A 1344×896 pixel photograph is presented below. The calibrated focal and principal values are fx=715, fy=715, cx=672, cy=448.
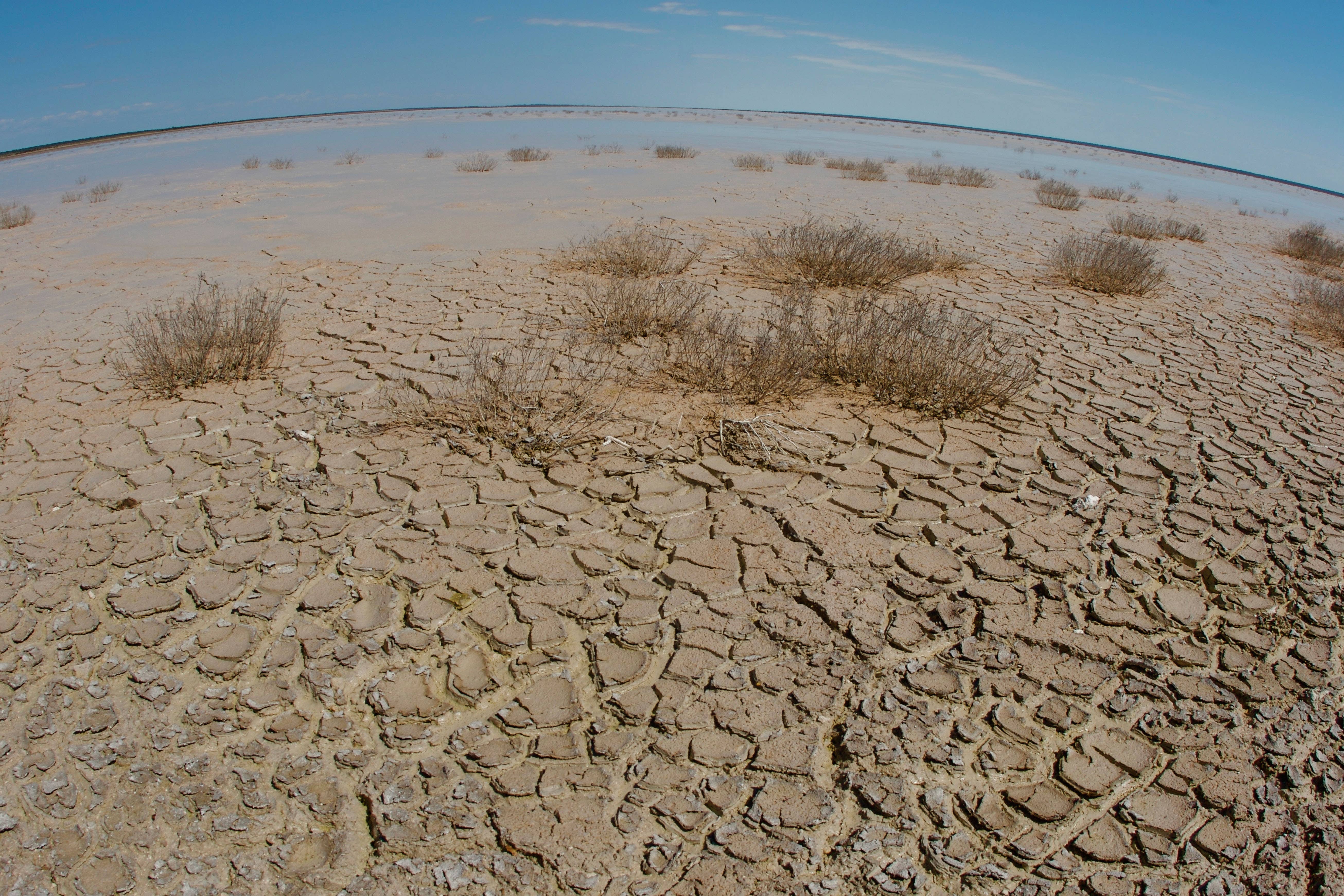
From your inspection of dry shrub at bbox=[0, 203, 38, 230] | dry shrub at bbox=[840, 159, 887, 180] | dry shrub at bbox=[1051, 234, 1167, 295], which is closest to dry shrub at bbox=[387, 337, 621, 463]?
dry shrub at bbox=[1051, 234, 1167, 295]

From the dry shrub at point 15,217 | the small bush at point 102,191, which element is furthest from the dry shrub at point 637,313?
the small bush at point 102,191

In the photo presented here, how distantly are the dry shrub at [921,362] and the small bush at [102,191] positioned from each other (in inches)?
540

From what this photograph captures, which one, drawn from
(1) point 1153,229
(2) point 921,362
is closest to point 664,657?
(2) point 921,362

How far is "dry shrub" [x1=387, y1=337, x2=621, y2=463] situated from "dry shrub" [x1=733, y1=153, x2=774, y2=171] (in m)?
14.0

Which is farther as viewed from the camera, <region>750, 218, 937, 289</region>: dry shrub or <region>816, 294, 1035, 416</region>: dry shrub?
<region>750, 218, 937, 289</region>: dry shrub

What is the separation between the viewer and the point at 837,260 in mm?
6461

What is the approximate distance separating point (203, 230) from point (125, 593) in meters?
8.30

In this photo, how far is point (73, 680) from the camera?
226cm

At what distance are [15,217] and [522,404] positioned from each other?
11.5 meters

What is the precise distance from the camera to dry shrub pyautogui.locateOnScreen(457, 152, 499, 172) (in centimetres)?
1549

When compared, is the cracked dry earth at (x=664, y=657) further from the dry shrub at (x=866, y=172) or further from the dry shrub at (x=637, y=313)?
the dry shrub at (x=866, y=172)

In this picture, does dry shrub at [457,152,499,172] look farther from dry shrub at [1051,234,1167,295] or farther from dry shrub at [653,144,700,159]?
dry shrub at [1051,234,1167,295]

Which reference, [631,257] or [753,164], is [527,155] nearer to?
[753,164]

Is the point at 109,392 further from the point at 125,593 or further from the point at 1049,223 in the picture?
the point at 1049,223
